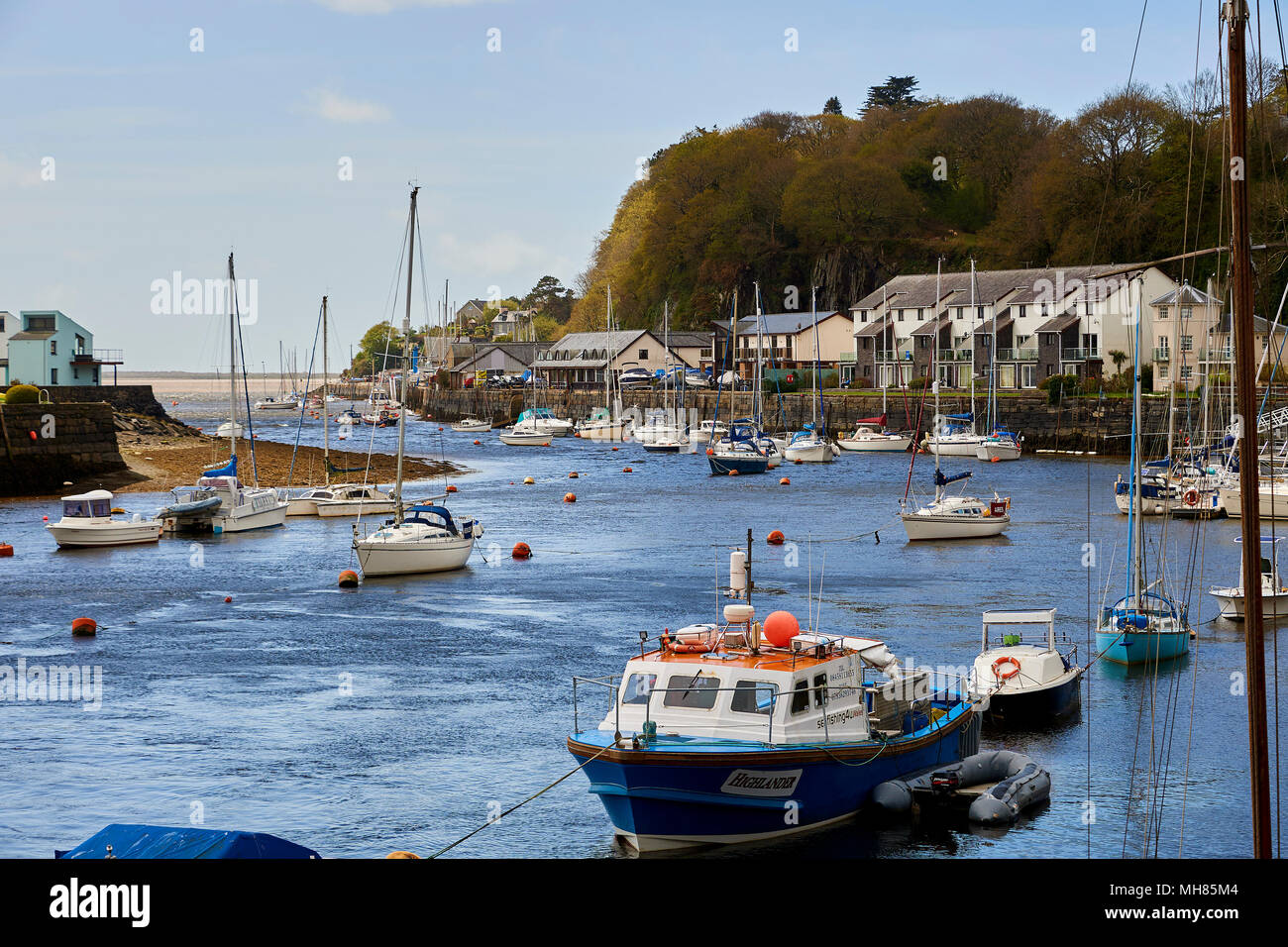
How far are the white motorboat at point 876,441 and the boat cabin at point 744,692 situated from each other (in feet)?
270

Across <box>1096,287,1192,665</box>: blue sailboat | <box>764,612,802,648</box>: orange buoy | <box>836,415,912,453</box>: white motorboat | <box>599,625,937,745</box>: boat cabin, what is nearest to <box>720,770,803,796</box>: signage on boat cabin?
<box>599,625,937,745</box>: boat cabin

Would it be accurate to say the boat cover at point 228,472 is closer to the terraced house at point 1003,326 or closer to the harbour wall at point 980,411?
the harbour wall at point 980,411

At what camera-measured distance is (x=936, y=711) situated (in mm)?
22641

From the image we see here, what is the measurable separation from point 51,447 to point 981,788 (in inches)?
2439

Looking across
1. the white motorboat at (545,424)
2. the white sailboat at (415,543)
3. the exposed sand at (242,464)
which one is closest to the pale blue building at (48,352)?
the exposed sand at (242,464)

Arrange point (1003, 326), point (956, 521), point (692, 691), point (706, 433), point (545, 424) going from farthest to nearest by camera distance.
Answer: point (545, 424)
point (706, 433)
point (1003, 326)
point (956, 521)
point (692, 691)

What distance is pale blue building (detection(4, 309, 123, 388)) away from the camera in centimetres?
10200

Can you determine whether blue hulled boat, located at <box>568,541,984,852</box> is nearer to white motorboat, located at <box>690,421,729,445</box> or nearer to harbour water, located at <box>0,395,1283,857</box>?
harbour water, located at <box>0,395,1283,857</box>

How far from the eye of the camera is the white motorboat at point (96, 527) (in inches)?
2064

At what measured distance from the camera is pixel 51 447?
71.3 metres

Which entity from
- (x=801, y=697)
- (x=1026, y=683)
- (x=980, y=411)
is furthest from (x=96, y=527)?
(x=980, y=411)

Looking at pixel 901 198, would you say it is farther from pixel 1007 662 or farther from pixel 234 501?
pixel 1007 662
